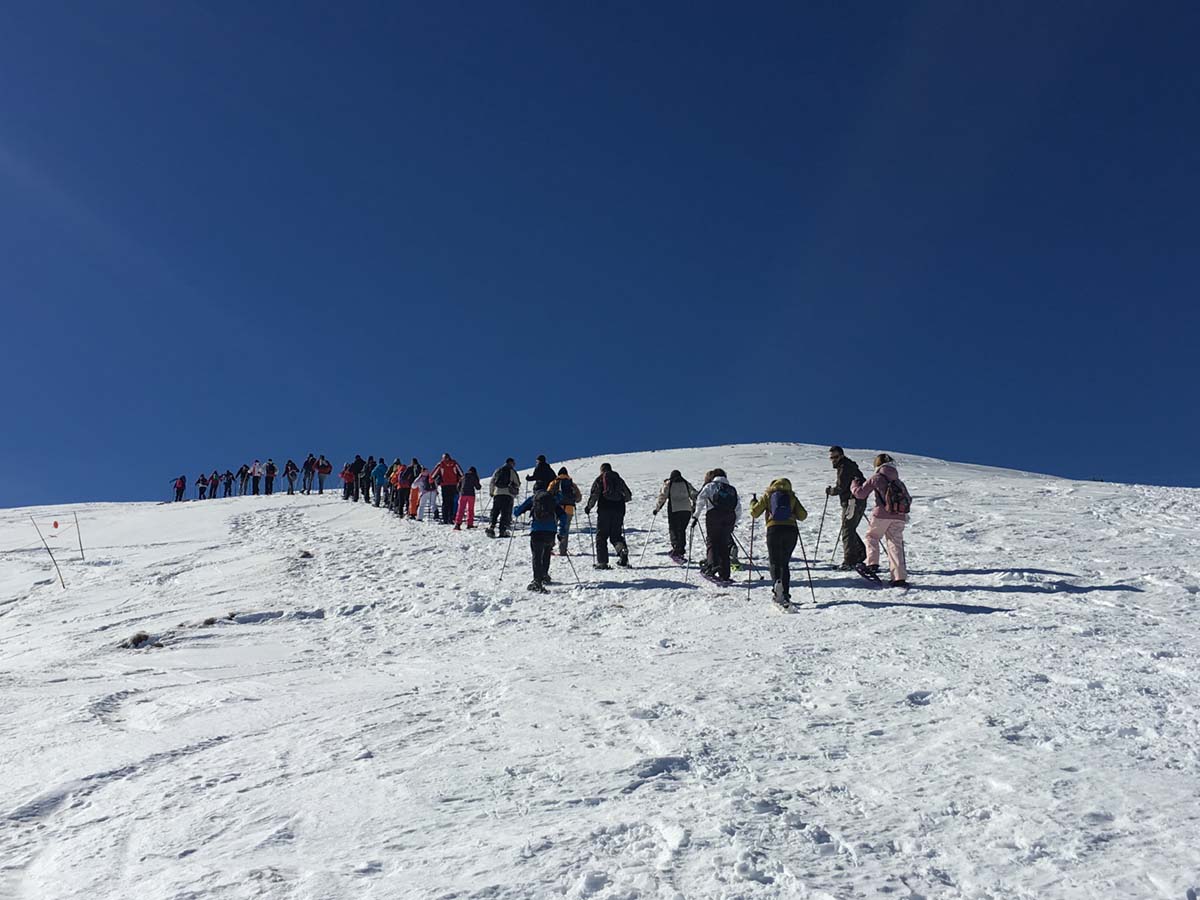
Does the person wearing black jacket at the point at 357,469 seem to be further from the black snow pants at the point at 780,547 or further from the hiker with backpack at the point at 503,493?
the black snow pants at the point at 780,547

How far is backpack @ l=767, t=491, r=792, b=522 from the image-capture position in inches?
437

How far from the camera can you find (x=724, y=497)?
1245cm

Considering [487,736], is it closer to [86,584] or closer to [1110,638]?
[1110,638]

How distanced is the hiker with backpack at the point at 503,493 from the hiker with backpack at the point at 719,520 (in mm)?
7200

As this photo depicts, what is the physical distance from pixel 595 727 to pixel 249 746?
2.75 m

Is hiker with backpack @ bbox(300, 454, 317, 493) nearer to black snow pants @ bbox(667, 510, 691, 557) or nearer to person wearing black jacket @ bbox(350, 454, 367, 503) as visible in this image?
person wearing black jacket @ bbox(350, 454, 367, 503)

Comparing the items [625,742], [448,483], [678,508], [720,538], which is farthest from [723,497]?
[448,483]

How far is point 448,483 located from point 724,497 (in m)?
11.6

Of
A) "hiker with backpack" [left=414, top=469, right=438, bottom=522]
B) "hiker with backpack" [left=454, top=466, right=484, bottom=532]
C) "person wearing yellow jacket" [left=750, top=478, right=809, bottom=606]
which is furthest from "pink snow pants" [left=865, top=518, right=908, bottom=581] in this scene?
"hiker with backpack" [left=414, top=469, right=438, bottom=522]

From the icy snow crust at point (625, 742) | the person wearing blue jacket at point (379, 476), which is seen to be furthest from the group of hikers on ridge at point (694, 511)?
the person wearing blue jacket at point (379, 476)

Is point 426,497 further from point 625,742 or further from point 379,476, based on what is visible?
point 625,742

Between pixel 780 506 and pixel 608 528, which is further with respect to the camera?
pixel 608 528

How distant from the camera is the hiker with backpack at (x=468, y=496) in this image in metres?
20.9

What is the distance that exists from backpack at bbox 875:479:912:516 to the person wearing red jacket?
1362 cm
